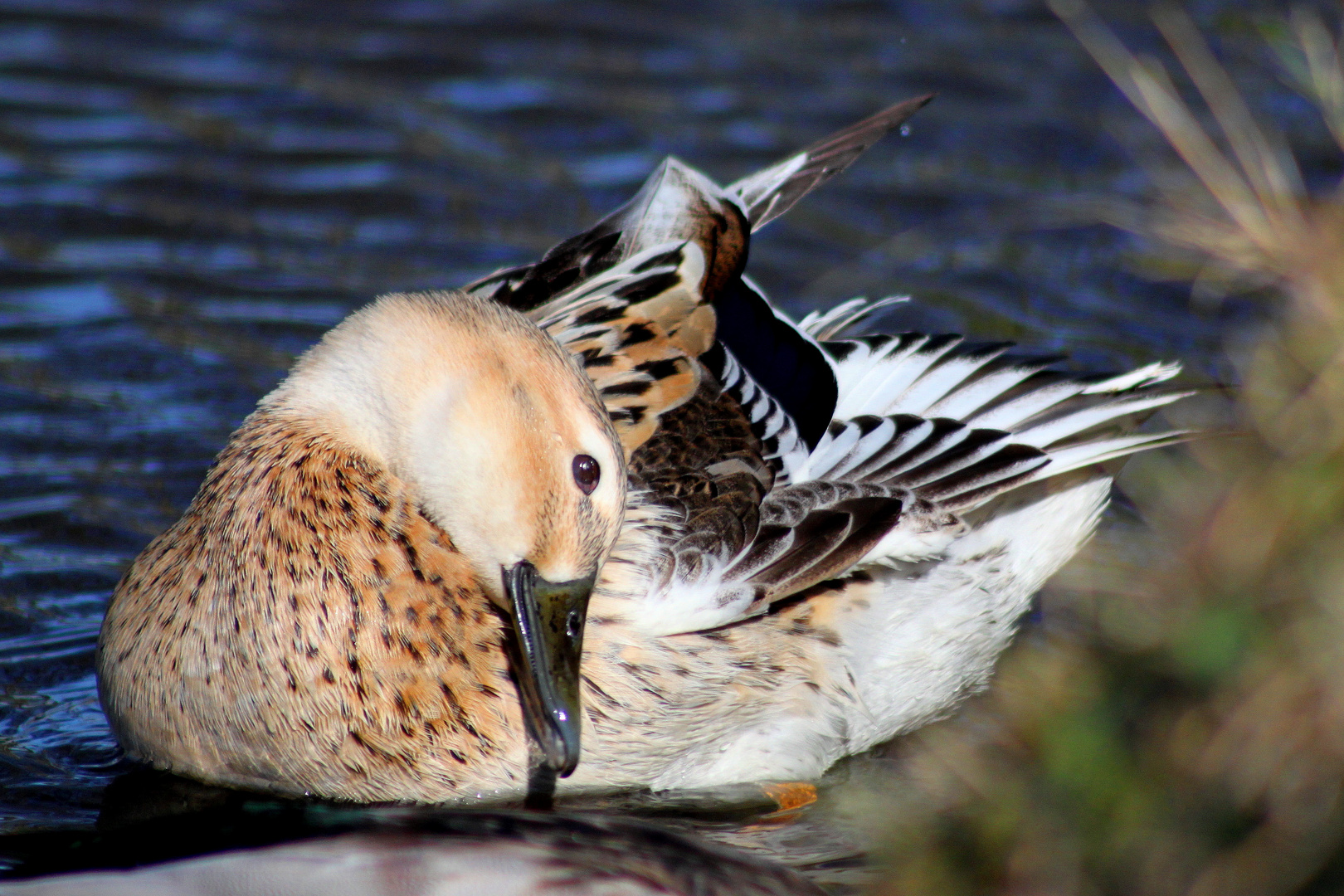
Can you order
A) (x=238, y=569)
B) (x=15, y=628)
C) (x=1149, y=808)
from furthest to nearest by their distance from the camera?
1. (x=15, y=628)
2. (x=238, y=569)
3. (x=1149, y=808)

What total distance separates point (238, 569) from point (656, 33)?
200 inches

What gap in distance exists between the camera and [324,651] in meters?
3.90

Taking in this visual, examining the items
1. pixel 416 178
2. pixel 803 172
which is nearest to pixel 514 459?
pixel 803 172

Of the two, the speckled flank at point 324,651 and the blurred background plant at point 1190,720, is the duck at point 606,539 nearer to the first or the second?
the speckled flank at point 324,651

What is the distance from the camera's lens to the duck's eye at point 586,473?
3.63 m

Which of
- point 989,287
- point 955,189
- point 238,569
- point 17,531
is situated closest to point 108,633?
point 238,569

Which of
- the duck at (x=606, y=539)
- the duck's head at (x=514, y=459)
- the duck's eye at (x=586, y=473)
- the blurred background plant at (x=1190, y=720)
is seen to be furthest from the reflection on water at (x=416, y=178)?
the blurred background plant at (x=1190, y=720)

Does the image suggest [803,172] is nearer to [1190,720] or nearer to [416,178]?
[416,178]

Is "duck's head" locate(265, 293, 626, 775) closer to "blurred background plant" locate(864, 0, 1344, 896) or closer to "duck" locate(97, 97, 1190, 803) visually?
"duck" locate(97, 97, 1190, 803)

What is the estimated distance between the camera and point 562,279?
4.97m

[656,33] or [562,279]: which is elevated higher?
[656,33]

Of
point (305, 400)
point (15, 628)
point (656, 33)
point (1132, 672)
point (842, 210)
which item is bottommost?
point (1132, 672)

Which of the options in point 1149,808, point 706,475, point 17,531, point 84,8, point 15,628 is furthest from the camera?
point 84,8

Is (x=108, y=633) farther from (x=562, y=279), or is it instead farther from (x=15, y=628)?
(x=562, y=279)
